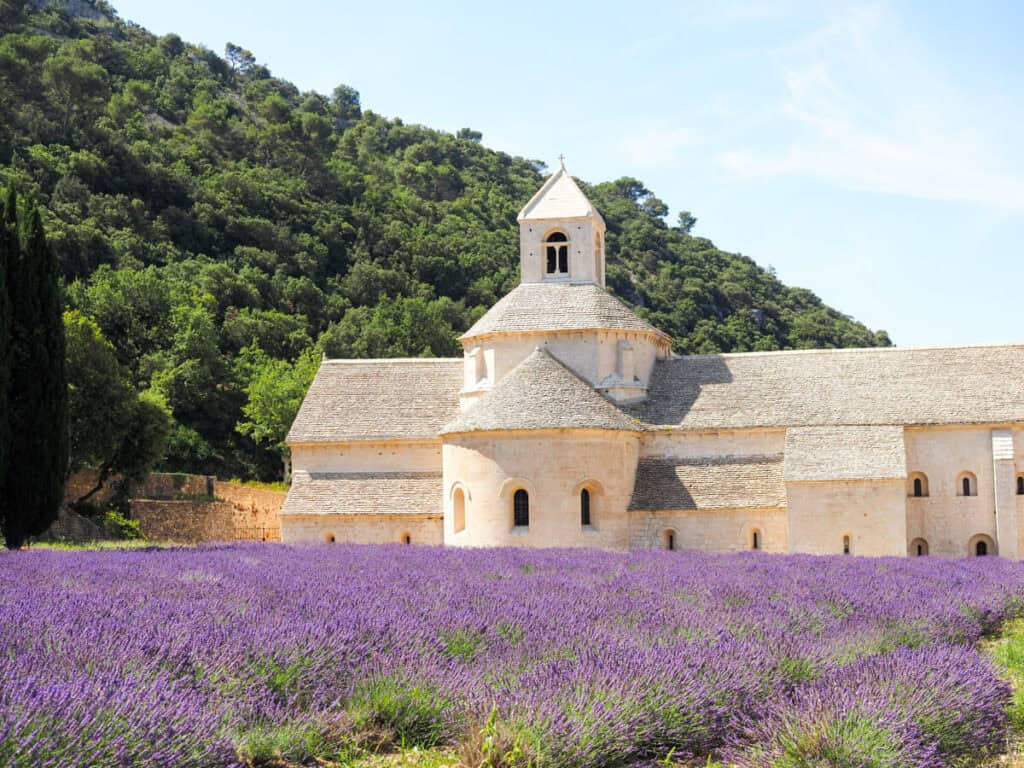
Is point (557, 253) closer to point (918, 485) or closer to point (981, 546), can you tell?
point (918, 485)

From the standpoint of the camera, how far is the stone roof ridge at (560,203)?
40.3m

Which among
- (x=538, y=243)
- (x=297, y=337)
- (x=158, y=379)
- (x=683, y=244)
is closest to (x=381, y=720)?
(x=538, y=243)

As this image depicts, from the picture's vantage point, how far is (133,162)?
7756cm

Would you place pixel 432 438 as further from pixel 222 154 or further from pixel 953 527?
Answer: pixel 222 154

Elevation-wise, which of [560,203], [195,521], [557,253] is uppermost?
[560,203]

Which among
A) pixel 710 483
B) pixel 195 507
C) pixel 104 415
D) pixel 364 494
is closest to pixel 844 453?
pixel 710 483

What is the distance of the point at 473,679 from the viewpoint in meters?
8.38

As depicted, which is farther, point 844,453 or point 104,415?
point 104,415

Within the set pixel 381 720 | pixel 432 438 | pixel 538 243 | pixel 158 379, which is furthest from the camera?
pixel 158 379

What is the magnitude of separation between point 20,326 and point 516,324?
16.6 metres

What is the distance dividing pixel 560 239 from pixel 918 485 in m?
14.9

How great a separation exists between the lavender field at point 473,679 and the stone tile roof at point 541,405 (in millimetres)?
18823

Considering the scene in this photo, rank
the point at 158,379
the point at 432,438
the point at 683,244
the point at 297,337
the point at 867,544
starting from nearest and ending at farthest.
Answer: the point at 867,544 < the point at 432,438 < the point at 158,379 < the point at 297,337 < the point at 683,244

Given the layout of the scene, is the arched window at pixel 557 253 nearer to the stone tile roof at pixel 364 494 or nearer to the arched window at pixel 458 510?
the stone tile roof at pixel 364 494
